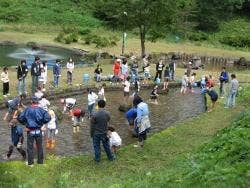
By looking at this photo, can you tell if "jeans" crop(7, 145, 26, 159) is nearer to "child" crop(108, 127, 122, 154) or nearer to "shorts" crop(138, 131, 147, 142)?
"child" crop(108, 127, 122, 154)

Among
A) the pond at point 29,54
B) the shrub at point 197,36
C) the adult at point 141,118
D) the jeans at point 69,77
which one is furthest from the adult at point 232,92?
the shrub at point 197,36

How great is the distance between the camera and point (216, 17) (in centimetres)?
6569

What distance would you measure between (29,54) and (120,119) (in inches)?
887

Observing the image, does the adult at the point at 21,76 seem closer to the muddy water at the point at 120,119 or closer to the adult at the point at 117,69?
the muddy water at the point at 120,119

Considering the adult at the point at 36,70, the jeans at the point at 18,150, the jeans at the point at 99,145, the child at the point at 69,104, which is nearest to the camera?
the jeans at the point at 99,145

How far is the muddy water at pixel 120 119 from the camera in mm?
19781

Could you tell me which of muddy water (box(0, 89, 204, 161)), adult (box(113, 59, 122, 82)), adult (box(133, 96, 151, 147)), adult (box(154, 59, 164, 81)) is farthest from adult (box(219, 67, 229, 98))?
adult (box(133, 96, 151, 147))

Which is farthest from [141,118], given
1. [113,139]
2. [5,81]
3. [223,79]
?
[223,79]

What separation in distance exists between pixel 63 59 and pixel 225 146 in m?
Result: 29.9

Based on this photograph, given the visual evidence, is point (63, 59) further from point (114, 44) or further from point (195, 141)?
point (195, 141)

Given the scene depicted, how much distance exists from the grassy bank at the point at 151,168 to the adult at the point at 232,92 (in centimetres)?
541

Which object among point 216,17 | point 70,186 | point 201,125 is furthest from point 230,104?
point 216,17

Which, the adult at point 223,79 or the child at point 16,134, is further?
the adult at point 223,79

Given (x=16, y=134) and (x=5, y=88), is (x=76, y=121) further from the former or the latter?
(x=5, y=88)
